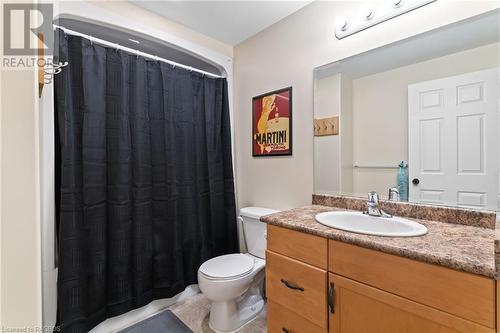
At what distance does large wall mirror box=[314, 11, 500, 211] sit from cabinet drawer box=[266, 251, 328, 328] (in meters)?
0.65

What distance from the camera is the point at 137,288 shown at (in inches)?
64.3

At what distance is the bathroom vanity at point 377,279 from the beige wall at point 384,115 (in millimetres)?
391

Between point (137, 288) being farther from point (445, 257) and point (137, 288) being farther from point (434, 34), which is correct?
point (434, 34)

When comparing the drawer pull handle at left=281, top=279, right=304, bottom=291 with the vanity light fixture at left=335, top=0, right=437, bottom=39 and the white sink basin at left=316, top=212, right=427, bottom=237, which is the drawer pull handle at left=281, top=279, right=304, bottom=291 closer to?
the white sink basin at left=316, top=212, right=427, bottom=237

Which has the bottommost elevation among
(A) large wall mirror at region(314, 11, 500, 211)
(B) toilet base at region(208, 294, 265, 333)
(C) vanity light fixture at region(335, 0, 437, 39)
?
(B) toilet base at region(208, 294, 265, 333)

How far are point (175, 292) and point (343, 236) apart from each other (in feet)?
4.78

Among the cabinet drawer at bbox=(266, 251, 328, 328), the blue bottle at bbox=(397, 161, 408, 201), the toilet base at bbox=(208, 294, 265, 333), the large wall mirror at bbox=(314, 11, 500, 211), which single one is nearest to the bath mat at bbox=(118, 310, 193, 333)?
the toilet base at bbox=(208, 294, 265, 333)

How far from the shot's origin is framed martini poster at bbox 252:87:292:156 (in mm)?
1858

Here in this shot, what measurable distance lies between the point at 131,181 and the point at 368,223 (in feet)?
5.05

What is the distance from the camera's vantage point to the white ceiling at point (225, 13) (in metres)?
1.68

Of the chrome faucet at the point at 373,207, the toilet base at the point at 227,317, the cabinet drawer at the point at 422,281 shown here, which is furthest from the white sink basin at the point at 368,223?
the toilet base at the point at 227,317

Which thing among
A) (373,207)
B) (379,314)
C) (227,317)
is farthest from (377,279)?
(227,317)

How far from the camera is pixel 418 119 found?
1295mm

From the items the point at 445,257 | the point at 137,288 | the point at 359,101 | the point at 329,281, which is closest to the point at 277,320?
the point at 329,281
